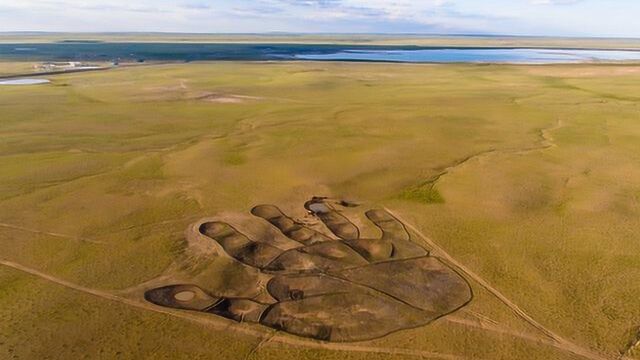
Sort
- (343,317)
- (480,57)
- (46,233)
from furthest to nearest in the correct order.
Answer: (480,57) < (46,233) < (343,317)

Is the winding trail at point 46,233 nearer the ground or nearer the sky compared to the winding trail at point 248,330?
nearer the sky

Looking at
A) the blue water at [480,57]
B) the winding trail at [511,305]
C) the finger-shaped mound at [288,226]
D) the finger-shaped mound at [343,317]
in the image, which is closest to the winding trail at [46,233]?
the finger-shaped mound at [288,226]

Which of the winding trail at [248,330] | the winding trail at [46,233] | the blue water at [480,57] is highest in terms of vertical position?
the blue water at [480,57]

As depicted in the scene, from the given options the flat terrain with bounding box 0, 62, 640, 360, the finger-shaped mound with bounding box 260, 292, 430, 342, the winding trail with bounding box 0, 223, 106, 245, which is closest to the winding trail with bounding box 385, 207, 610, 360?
the flat terrain with bounding box 0, 62, 640, 360

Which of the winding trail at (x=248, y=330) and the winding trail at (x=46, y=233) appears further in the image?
the winding trail at (x=46, y=233)

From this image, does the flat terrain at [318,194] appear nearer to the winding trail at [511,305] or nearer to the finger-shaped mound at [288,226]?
the winding trail at [511,305]

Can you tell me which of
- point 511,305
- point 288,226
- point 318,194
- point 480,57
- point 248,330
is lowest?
point 248,330

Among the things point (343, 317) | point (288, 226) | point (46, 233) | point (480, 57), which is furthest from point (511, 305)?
point (480, 57)

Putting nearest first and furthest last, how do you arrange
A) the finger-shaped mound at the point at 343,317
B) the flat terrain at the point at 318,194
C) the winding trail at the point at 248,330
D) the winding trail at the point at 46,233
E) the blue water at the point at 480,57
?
the winding trail at the point at 248,330, the flat terrain at the point at 318,194, the finger-shaped mound at the point at 343,317, the winding trail at the point at 46,233, the blue water at the point at 480,57

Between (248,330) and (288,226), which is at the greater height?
(288,226)

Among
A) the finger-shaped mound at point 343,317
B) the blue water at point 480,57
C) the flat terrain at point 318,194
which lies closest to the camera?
the flat terrain at point 318,194

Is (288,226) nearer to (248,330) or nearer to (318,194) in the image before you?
(318,194)
